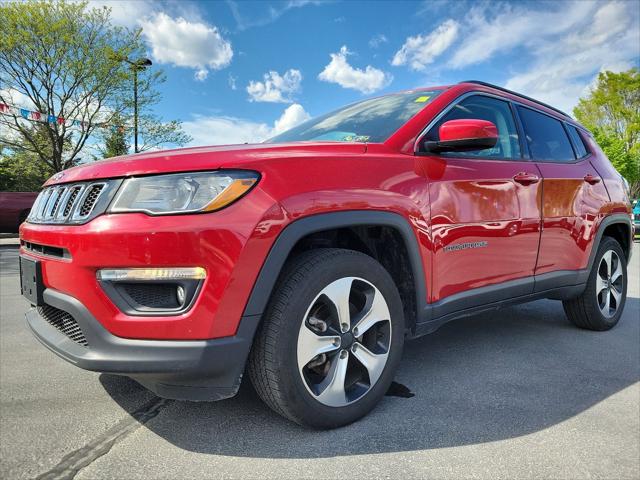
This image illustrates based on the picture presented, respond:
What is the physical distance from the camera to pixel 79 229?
1712 mm

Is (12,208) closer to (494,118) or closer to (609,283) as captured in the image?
(494,118)

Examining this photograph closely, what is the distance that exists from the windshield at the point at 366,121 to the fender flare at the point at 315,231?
0.50 meters

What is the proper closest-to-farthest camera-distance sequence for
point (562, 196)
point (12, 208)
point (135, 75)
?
point (562, 196) < point (12, 208) < point (135, 75)

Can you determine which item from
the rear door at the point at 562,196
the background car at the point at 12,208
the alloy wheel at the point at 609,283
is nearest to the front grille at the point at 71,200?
the rear door at the point at 562,196

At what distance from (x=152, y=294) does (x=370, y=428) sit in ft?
3.57

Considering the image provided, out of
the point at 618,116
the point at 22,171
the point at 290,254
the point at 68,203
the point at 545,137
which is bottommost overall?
the point at 290,254

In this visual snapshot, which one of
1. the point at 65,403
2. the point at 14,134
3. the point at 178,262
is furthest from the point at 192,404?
the point at 14,134

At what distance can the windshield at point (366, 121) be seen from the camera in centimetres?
245

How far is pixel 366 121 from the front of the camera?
2.66 m

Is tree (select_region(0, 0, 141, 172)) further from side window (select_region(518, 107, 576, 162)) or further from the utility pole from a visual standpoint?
side window (select_region(518, 107, 576, 162))

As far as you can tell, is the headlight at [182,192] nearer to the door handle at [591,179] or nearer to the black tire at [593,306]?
the door handle at [591,179]

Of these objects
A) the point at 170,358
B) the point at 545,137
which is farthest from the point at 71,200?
the point at 545,137

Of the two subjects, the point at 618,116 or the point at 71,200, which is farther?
the point at 618,116

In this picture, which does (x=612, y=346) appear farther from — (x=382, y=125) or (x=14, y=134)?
(x=14, y=134)
